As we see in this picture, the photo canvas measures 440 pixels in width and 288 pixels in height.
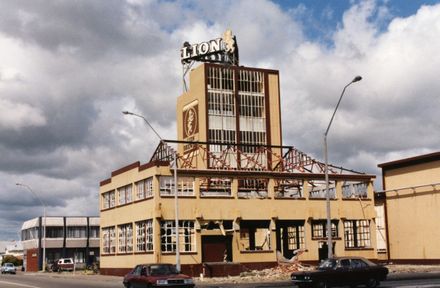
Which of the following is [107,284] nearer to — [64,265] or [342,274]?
[342,274]

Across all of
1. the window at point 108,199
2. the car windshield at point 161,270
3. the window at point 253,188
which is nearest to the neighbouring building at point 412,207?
the window at point 253,188

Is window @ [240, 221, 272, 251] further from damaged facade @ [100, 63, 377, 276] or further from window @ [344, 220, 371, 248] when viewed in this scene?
window @ [344, 220, 371, 248]

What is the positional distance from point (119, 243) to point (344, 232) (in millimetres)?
20588

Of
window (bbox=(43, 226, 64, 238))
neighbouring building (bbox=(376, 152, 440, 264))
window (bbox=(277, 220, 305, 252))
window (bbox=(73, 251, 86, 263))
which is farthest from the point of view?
window (bbox=(73, 251, 86, 263))

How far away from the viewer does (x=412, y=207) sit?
183 ft

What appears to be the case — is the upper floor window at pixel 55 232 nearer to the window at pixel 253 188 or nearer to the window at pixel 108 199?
the window at pixel 108 199

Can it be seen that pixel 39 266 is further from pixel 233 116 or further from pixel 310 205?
pixel 310 205

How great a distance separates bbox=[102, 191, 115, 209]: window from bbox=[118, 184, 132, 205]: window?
219 centimetres

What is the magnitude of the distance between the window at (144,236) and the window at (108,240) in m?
7.65

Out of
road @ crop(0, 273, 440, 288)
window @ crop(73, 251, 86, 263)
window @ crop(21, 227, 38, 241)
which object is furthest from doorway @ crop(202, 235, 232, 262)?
window @ crop(21, 227, 38, 241)

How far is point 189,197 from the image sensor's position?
2029 inches

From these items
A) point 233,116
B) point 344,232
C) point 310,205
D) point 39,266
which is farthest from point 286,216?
point 39,266

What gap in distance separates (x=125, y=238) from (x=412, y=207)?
2542 centimetres

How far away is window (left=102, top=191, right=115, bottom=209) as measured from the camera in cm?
6250
